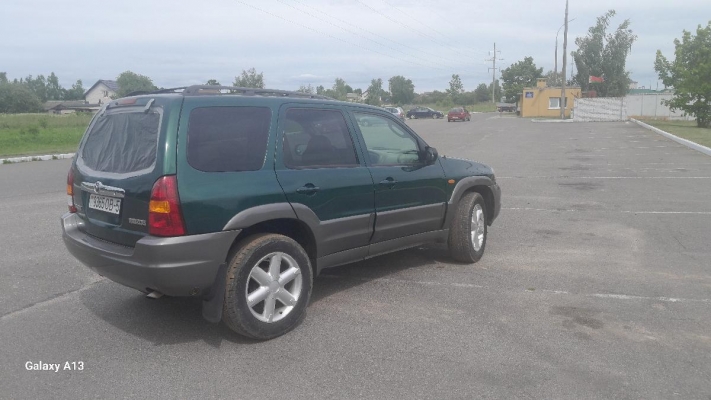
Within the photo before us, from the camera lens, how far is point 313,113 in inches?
195

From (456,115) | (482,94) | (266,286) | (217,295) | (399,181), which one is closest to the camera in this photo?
(217,295)

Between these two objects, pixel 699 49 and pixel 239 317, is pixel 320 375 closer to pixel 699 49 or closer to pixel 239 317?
pixel 239 317

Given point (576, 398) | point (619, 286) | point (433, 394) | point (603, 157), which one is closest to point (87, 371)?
point (433, 394)

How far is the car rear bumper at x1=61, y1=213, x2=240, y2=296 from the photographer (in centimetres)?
383

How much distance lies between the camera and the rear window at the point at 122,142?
13.3ft

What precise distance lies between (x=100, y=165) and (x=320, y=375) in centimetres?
228

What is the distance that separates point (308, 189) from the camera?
4.55 metres

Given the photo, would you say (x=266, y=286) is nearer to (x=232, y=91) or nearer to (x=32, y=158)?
(x=232, y=91)

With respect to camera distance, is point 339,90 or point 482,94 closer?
point 339,90

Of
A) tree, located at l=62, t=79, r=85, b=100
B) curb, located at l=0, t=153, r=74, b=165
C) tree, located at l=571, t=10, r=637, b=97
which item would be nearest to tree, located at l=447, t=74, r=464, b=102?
tree, located at l=571, t=10, r=637, b=97

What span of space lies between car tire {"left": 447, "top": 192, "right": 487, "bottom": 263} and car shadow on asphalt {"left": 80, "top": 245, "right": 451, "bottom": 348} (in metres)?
0.27

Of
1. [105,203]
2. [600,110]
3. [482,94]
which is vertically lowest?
[105,203]

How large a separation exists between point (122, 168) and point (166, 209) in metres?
0.63

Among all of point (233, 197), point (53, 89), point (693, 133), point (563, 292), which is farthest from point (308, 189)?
point (53, 89)
